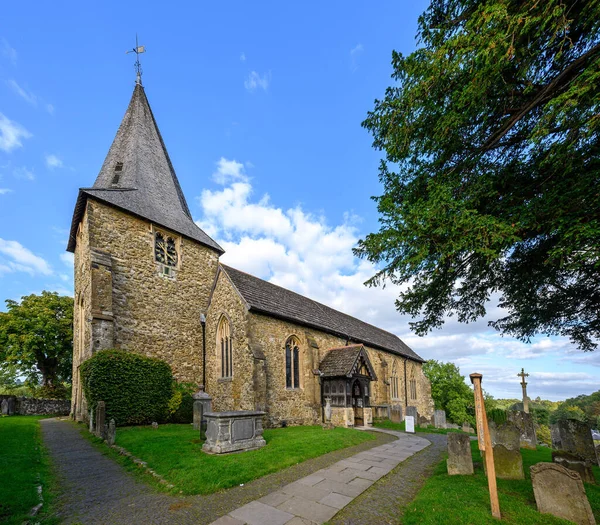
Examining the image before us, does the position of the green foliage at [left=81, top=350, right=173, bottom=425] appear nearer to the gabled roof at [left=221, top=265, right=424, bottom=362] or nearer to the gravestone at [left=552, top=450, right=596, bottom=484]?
the gabled roof at [left=221, top=265, right=424, bottom=362]

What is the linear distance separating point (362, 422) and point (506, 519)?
42.1 ft

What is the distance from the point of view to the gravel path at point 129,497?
16.5 feet

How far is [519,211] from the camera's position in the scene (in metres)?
6.32

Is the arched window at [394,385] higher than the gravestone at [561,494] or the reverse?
the reverse

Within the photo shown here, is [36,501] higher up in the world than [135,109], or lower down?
lower down

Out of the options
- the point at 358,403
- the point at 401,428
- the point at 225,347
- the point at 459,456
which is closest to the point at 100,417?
the point at 225,347

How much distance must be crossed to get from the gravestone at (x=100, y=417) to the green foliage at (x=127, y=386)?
1.63 ft

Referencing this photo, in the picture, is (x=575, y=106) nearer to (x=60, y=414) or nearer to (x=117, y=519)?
(x=117, y=519)

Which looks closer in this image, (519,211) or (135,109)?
(519,211)

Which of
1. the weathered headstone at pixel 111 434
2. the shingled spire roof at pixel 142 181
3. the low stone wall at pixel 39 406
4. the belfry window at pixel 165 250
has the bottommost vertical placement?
the low stone wall at pixel 39 406

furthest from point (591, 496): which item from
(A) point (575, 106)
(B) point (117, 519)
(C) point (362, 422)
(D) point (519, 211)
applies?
(C) point (362, 422)

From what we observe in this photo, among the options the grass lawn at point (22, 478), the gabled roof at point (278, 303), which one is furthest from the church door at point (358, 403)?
the grass lawn at point (22, 478)

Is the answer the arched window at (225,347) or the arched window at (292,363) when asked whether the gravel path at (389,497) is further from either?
the arched window at (225,347)

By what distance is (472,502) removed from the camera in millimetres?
5273
